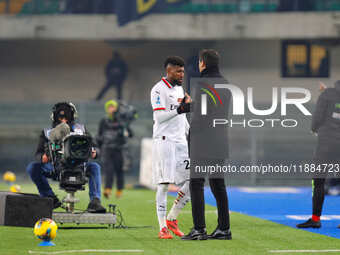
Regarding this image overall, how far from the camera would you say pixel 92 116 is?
2561 cm

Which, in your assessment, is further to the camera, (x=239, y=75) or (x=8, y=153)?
(x=239, y=75)

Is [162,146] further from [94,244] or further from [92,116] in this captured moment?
[92,116]

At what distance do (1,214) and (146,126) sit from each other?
1674 cm

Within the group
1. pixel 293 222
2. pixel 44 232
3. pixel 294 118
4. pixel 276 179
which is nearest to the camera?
pixel 44 232

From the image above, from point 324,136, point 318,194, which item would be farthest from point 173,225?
point 324,136

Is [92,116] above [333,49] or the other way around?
the other way around

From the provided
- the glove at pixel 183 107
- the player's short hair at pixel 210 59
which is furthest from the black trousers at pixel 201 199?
the player's short hair at pixel 210 59

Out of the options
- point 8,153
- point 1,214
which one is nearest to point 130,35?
point 8,153

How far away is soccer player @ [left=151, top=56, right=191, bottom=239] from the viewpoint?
891 cm

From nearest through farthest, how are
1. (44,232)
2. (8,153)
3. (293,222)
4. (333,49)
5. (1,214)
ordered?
(44,232), (1,214), (293,222), (8,153), (333,49)

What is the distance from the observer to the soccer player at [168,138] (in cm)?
891

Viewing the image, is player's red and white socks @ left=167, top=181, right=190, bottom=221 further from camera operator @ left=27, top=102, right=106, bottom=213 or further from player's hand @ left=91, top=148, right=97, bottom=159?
player's hand @ left=91, top=148, right=97, bottom=159

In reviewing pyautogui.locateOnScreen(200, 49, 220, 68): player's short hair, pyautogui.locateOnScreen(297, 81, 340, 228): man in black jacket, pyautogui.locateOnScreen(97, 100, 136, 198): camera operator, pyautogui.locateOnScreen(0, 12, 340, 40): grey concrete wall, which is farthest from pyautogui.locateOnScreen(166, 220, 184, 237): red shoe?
pyautogui.locateOnScreen(0, 12, 340, 40): grey concrete wall

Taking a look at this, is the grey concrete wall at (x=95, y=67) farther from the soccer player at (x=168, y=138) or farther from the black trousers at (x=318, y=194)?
the soccer player at (x=168, y=138)
